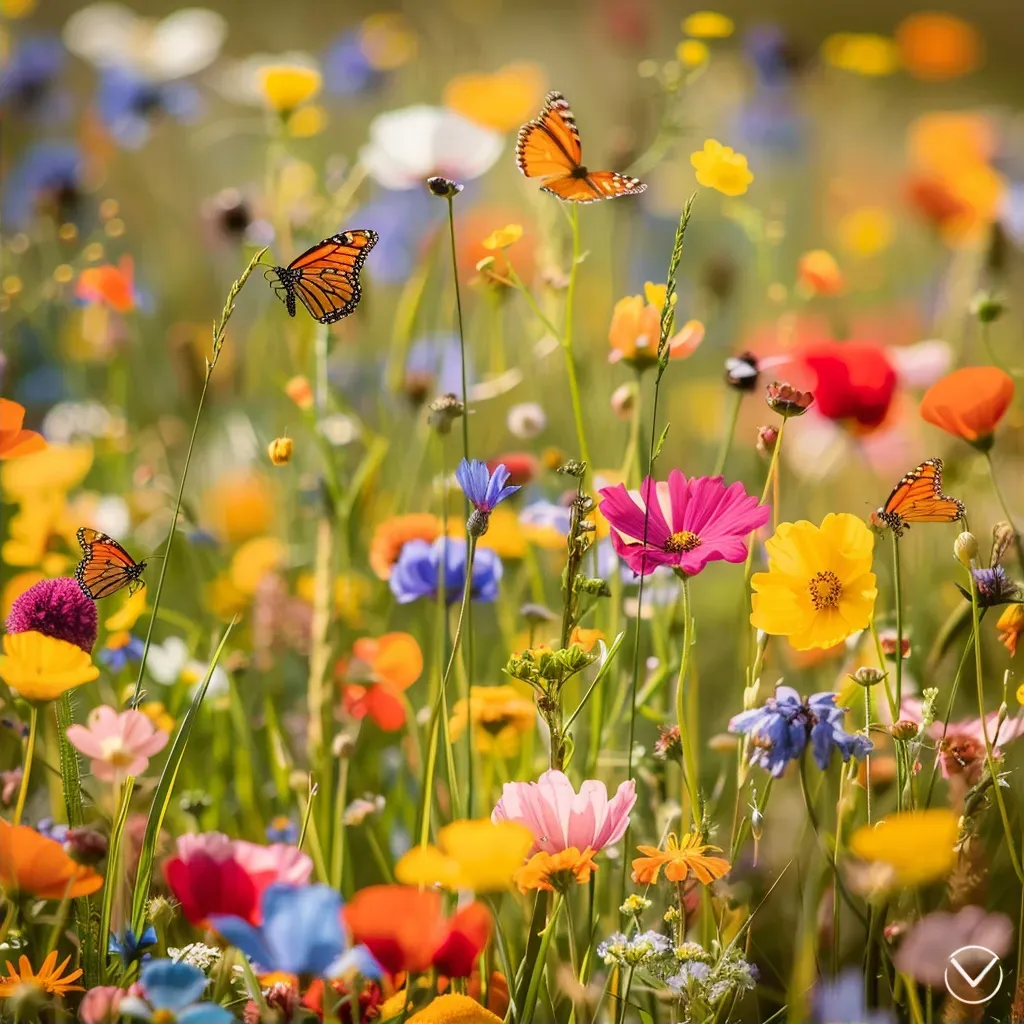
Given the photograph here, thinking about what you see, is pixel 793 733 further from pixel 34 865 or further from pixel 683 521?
pixel 34 865

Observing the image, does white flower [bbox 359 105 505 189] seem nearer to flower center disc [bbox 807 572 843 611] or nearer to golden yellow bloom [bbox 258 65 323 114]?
golden yellow bloom [bbox 258 65 323 114]

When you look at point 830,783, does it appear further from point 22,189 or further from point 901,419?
point 22,189

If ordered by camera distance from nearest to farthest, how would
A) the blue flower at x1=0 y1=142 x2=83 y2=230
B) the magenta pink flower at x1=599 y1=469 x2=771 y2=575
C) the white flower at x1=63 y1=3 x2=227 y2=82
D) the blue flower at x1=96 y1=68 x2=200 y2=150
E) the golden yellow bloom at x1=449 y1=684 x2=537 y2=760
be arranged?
the magenta pink flower at x1=599 y1=469 x2=771 y2=575
the golden yellow bloom at x1=449 y1=684 x2=537 y2=760
the blue flower at x1=0 y1=142 x2=83 y2=230
the blue flower at x1=96 y1=68 x2=200 y2=150
the white flower at x1=63 y1=3 x2=227 y2=82

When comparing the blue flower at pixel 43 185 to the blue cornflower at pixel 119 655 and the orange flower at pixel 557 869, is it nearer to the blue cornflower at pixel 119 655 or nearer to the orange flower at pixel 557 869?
the blue cornflower at pixel 119 655

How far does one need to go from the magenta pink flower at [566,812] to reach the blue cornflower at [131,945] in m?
0.16

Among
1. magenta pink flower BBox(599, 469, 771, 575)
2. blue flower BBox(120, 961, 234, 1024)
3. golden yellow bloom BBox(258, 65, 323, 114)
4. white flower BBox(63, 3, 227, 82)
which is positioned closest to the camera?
blue flower BBox(120, 961, 234, 1024)

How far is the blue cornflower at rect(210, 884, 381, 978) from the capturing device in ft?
1.32

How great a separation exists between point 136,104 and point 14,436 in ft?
2.74

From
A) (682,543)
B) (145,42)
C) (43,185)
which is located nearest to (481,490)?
(682,543)

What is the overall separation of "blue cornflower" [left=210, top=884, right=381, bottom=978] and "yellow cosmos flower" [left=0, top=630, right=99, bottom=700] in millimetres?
117

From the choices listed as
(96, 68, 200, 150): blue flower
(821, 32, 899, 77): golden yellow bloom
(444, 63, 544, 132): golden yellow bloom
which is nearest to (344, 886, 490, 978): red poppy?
(444, 63, 544, 132): golden yellow bloom

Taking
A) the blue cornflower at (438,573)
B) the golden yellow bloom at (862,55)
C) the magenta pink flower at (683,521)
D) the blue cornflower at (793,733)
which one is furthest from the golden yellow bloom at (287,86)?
the golden yellow bloom at (862,55)

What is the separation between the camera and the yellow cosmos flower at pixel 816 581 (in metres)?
0.51

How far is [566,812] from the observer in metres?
0.49
